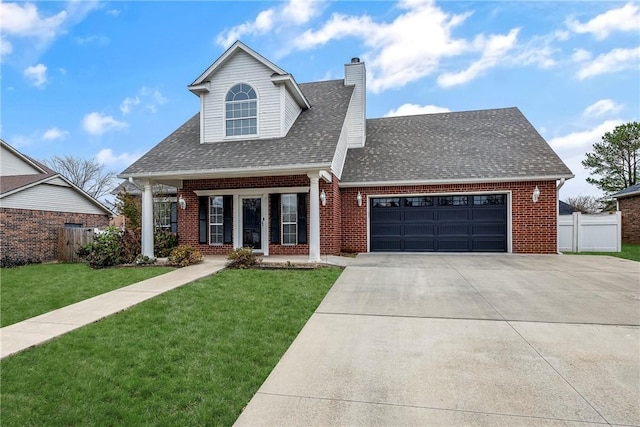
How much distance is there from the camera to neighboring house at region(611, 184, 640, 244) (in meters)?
18.0

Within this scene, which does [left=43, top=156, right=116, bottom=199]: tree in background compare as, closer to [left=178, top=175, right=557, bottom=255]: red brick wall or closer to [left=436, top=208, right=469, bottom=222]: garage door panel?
[left=178, top=175, right=557, bottom=255]: red brick wall

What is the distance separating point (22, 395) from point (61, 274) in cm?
753

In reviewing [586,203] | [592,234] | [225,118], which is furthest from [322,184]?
[586,203]

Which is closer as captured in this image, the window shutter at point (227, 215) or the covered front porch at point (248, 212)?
the covered front porch at point (248, 212)

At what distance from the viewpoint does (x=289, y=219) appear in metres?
11.7

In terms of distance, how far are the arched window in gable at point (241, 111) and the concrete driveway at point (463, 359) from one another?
24.9 feet

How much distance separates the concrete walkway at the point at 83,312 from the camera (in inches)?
169

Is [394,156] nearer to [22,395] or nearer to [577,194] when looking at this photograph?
[22,395]

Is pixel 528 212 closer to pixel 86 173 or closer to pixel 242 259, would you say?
pixel 242 259

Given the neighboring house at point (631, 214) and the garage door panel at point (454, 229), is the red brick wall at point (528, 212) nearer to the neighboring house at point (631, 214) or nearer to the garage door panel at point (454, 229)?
the garage door panel at point (454, 229)

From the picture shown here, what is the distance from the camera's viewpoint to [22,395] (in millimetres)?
2990

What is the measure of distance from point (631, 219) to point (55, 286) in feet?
84.4

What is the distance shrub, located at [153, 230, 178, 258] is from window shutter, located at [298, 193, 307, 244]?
474 centimetres

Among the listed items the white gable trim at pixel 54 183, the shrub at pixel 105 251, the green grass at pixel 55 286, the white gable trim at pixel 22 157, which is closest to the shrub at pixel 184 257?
the green grass at pixel 55 286
